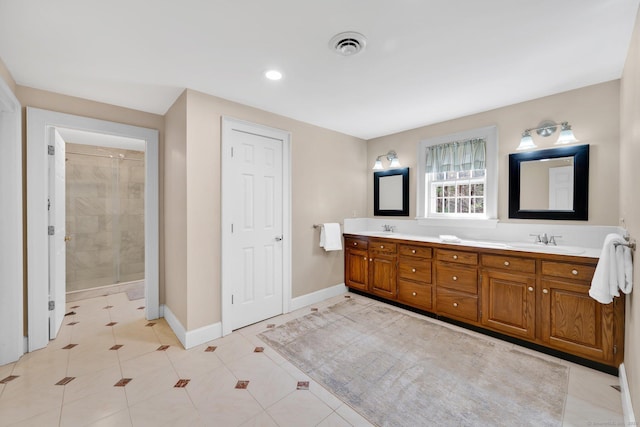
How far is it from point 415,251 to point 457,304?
712mm

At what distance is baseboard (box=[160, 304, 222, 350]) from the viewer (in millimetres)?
2570

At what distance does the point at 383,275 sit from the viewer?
364 cm

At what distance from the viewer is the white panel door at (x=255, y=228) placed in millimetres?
2932

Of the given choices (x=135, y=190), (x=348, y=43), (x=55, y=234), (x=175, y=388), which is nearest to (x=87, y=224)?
(x=135, y=190)

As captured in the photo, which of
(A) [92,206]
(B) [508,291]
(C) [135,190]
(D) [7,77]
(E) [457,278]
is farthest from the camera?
(C) [135,190]

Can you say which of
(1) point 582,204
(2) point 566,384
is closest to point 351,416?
(2) point 566,384

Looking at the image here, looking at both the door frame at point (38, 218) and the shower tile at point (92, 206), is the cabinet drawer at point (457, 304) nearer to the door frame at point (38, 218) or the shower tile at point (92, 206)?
the door frame at point (38, 218)

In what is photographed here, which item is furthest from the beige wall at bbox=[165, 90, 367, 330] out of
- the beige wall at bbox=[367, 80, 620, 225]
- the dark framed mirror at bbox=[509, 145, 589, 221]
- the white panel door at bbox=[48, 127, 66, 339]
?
the dark framed mirror at bbox=[509, 145, 589, 221]

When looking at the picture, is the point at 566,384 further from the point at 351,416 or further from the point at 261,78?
the point at 261,78

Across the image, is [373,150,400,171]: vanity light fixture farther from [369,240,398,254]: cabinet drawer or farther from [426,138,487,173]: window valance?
[369,240,398,254]: cabinet drawer

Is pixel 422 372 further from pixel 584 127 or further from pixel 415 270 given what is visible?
pixel 584 127

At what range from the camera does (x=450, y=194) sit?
142 inches

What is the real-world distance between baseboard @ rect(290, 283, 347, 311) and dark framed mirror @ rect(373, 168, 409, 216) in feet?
4.33

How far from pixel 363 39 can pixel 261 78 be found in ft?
3.20
